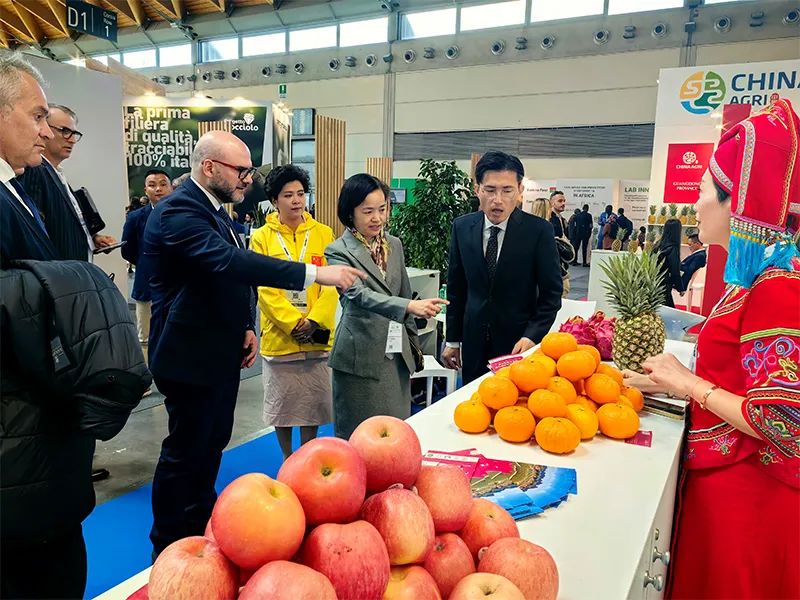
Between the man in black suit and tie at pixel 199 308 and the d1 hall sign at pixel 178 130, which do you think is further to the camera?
the d1 hall sign at pixel 178 130

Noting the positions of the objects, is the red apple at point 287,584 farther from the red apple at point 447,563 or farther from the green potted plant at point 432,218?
the green potted plant at point 432,218

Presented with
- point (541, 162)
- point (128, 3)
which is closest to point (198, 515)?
point (541, 162)

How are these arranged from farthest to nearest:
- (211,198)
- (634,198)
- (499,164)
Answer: (634,198), (499,164), (211,198)

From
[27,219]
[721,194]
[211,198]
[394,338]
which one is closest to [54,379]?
[27,219]

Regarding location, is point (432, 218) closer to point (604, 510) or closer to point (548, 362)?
point (548, 362)

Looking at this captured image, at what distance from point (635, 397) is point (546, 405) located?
44cm

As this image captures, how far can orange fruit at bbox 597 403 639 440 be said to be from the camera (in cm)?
165

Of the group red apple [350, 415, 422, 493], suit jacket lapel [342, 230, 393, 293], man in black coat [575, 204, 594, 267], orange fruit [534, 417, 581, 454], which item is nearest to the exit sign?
suit jacket lapel [342, 230, 393, 293]

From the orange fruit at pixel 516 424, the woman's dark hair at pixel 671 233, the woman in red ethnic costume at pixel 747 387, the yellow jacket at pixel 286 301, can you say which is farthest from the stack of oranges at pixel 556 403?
the woman's dark hair at pixel 671 233

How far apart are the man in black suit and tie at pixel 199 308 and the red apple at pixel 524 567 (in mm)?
1639

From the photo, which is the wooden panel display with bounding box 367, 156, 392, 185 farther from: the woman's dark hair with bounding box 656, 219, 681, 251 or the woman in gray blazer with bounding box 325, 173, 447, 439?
the woman in gray blazer with bounding box 325, 173, 447, 439

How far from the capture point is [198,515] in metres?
2.54

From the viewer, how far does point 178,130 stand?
8742 mm

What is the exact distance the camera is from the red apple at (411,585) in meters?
0.71
